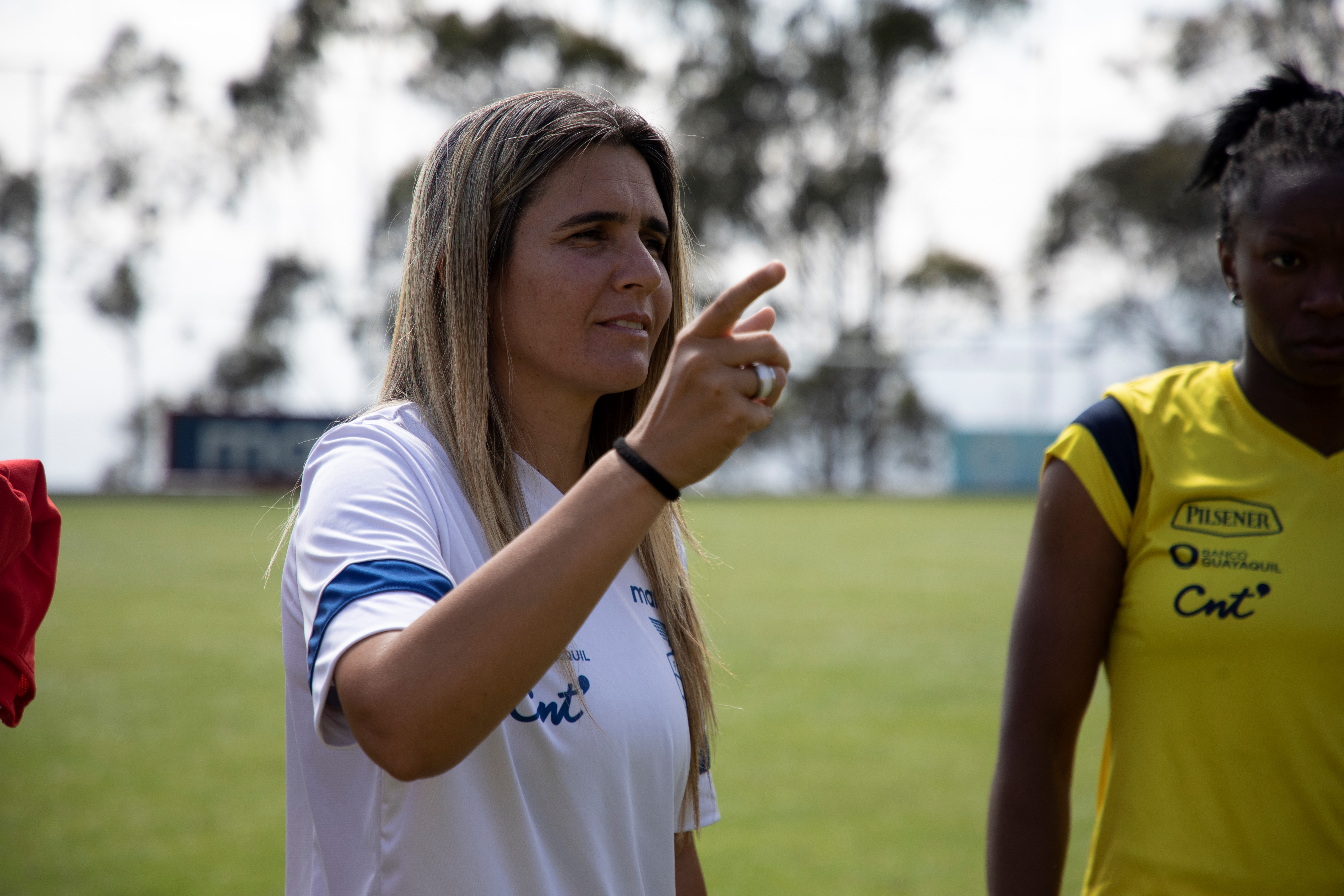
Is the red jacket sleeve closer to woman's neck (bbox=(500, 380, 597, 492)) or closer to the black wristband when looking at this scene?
woman's neck (bbox=(500, 380, 597, 492))

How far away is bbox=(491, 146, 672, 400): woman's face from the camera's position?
1731 millimetres

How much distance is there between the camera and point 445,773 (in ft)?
4.63

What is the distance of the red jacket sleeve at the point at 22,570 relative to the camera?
1.64 m

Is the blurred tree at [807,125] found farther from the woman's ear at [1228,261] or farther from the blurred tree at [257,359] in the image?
the woman's ear at [1228,261]

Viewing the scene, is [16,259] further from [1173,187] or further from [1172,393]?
[1173,187]

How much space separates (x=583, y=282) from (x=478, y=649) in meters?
0.70

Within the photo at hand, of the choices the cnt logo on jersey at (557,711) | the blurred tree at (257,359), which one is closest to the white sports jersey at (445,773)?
the cnt logo on jersey at (557,711)

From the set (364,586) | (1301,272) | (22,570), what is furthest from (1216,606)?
(22,570)

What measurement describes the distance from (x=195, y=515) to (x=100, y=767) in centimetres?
1299

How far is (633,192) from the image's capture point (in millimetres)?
1806

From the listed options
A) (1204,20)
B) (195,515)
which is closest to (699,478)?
(195,515)

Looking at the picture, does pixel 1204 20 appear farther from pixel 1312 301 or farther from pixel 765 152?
pixel 1312 301

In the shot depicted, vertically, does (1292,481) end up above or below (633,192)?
below

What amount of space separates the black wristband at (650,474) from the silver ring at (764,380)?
149mm
